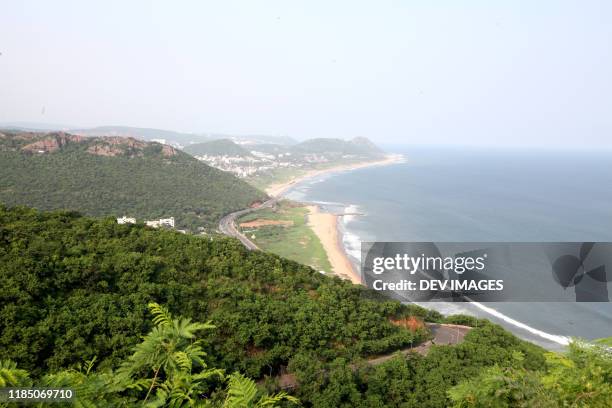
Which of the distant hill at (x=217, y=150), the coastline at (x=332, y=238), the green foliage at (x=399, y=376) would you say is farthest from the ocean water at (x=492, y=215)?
the distant hill at (x=217, y=150)

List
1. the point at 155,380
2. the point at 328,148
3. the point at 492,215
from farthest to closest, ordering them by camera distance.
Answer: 1. the point at 328,148
2. the point at 492,215
3. the point at 155,380

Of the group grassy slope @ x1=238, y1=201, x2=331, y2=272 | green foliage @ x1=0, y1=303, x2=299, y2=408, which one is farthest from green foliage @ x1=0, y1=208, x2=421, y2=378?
grassy slope @ x1=238, y1=201, x2=331, y2=272

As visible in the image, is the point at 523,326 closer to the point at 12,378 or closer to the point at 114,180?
the point at 12,378

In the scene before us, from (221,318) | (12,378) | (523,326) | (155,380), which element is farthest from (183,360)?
(523,326)

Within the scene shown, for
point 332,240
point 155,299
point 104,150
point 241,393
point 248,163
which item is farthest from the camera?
point 248,163

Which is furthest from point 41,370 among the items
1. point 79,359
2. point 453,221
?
point 453,221

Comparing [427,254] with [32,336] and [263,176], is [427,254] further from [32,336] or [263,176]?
[263,176]
